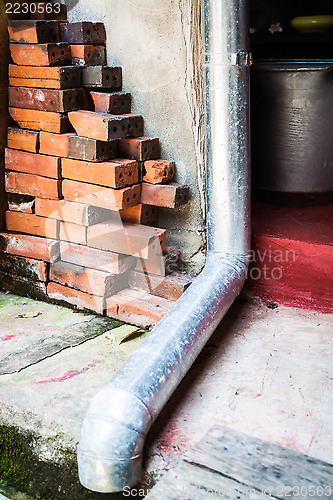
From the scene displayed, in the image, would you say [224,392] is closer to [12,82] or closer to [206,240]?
[206,240]

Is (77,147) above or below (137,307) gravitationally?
above

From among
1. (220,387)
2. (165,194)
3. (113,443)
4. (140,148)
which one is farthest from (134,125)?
(113,443)

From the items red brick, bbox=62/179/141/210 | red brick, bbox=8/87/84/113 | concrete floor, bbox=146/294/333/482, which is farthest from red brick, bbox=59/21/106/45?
concrete floor, bbox=146/294/333/482

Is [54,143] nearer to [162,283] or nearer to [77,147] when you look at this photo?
[77,147]

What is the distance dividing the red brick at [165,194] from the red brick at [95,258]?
33cm

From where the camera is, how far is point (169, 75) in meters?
2.74

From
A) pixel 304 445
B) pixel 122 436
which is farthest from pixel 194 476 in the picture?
pixel 304 445

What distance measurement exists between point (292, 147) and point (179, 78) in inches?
33.2

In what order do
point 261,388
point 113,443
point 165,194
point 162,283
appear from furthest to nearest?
point 162,283 → point 165,194 → point 261,388 → point 113,443

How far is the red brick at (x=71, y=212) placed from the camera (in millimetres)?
2873

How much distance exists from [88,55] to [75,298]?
1.28 metres

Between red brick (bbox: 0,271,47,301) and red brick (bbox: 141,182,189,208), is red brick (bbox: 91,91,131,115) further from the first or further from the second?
red brick (bbox: 0,271,47,301)

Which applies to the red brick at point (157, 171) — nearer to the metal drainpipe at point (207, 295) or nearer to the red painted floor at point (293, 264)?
the metal drainpipe at point (207, 295)

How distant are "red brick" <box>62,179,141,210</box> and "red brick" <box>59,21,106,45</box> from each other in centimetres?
72
